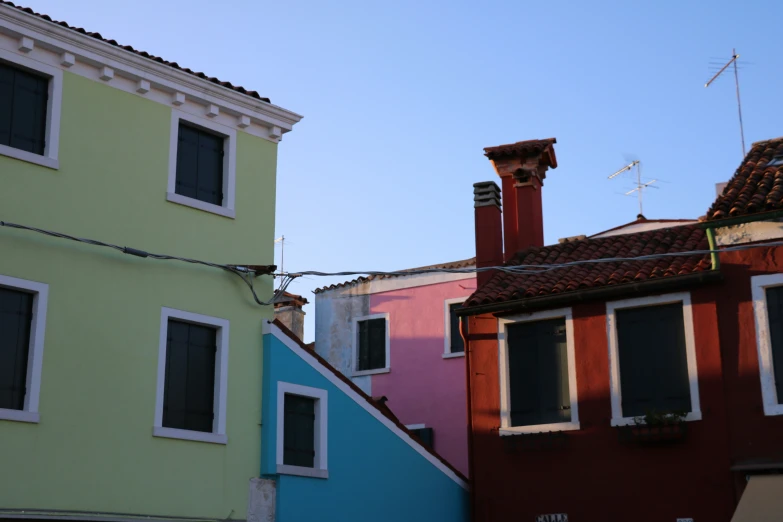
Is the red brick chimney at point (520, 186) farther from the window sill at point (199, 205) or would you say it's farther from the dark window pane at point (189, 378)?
the dark window pane at point (189, 378)

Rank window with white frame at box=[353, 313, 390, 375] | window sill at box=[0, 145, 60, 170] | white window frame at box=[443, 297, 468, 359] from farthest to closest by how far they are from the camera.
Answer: window with white frame at box=[353, 313, 390, 375], white window frame at box=[443, 297, 468, 359], window sill at box=[0, 145, 60, 170]

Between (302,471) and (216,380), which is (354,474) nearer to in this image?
(302,471)

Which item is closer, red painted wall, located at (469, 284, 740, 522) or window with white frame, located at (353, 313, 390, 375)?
red painted wall, located at (469, 284, 740, 522)

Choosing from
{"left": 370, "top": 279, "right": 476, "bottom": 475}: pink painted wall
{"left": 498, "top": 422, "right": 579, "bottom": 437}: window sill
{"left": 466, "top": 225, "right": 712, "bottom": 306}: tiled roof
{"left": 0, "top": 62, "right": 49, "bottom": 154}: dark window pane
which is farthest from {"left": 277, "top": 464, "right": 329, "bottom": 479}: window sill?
{"left": 370, "top": 279, "right": 476, "bottom": 475}: pink painted wall

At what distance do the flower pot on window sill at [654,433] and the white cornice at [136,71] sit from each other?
680 centimetres

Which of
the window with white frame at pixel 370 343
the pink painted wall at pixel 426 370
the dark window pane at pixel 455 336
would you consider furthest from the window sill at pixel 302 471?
the window with white frame at pixel 370 343

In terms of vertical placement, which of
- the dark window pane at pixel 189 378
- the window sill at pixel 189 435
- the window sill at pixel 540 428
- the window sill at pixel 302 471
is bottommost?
the window sill at pixel 302 471

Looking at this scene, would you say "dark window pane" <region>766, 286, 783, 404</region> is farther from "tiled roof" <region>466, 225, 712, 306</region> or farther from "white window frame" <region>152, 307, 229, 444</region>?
"white window frame" <region>152, 307, 229, 444</region>

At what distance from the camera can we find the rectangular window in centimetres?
2544

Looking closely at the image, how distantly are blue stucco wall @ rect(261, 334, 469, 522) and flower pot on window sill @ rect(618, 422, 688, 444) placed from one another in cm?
335

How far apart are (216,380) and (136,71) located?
4.27 m

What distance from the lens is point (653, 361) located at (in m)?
16.2

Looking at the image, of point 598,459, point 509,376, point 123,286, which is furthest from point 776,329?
point 123,286

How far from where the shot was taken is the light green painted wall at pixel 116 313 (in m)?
12.7
